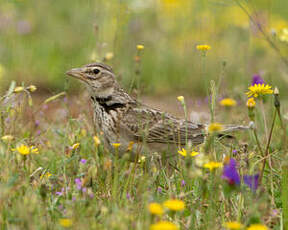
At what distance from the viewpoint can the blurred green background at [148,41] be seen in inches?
356

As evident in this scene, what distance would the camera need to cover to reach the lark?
5.36 m

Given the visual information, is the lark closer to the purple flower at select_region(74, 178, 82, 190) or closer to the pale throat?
the pale throat

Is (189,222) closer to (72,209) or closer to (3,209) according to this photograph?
(72,209)

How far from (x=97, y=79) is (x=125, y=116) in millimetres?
446

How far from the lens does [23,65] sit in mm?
9242

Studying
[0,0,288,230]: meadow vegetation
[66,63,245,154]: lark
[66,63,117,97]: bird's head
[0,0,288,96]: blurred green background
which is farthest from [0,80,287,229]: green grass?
[0,0,288,96]: blurred green background

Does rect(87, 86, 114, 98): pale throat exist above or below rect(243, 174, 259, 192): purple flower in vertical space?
above

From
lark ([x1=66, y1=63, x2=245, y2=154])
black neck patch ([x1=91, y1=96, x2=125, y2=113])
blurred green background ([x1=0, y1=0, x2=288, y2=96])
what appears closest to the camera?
lark ([x1=66, y1=63, x2=245, y2=154])

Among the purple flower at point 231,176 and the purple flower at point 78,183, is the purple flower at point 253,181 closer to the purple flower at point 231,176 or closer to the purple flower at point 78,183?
the purple flower at point 231,176

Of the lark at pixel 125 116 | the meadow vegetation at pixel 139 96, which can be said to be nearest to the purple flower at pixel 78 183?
the meadow vegetation at pixel 139 96

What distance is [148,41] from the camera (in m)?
→ 10.7

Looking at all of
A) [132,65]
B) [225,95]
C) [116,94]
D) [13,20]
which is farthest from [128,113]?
[13,20]

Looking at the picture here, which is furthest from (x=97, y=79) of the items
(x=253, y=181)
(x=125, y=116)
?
(x=253, y=181)

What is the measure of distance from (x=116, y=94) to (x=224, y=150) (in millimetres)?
1327
